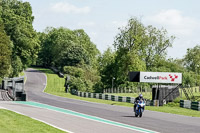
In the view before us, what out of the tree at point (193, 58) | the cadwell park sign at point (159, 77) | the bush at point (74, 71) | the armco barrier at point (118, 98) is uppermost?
the tree at point (193, 58)

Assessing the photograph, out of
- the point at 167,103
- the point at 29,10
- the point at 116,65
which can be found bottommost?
the point at 167,103

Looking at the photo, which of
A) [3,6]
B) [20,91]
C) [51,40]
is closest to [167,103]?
[20,91]

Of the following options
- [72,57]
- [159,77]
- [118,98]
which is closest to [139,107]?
[159,77]

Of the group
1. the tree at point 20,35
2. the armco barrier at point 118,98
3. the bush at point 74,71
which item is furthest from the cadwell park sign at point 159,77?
the bush at point 74,71

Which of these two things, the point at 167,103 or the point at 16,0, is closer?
the point at 167,103

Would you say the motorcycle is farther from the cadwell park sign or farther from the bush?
the bush

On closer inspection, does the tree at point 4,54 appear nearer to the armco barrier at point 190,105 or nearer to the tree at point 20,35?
the tree at point 20,35

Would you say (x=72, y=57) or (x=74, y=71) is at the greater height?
(x=72, y=57)

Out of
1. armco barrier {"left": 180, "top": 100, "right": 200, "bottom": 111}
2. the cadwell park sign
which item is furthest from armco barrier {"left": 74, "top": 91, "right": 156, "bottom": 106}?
armco barrier {"left": 180, "top": 100, "right": 200, "bottom": 111}

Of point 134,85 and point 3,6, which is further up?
point 3,6

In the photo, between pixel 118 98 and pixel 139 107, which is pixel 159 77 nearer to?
pixel 118 98

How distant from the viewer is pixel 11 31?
7781cm

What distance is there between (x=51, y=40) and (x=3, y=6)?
5186 centimetres

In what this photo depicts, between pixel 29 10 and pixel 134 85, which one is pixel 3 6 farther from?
pixel 134 85
